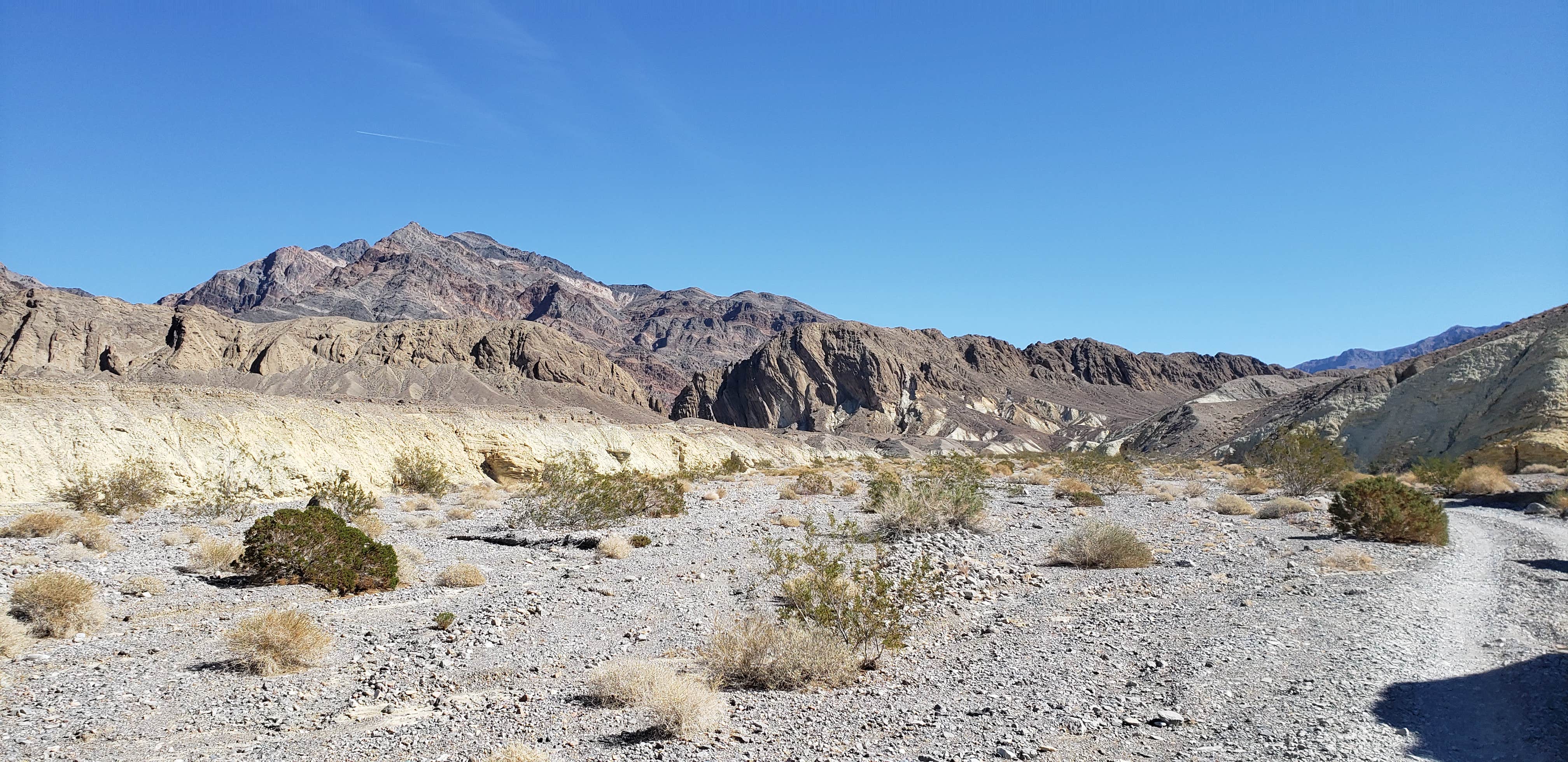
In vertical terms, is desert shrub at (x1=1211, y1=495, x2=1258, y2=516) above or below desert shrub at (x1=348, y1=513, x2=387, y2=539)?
above

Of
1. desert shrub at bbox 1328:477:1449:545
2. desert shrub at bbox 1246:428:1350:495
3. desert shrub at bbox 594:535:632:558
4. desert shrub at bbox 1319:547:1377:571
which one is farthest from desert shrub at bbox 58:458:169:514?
desert shrub at bbox 1246:428:1350:495

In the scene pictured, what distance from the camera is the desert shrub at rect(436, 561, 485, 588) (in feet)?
41.0

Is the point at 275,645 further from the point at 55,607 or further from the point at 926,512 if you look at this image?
the point at 926,512

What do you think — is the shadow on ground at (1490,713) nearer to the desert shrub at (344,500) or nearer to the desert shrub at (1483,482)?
the desert shrub at (344,500)

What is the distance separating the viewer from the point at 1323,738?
5547 millimetres

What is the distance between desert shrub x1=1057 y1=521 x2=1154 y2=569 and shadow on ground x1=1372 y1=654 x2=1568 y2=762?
6.05 metres

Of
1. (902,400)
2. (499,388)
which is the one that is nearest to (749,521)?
(499,388)

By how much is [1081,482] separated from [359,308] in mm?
184775

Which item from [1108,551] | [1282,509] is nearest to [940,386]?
[1282,509]

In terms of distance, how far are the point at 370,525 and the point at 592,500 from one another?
5.04 metres

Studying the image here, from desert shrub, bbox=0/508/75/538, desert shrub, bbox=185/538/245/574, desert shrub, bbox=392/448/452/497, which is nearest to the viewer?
desert shrub, bbox=185/538/245/574

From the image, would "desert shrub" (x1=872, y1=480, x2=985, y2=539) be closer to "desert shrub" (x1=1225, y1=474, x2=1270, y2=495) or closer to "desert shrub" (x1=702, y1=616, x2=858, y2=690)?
"desert shrub" (x1=702, y1=616, x2=858, y2=690)

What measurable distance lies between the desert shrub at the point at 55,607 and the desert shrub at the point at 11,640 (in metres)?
0.42

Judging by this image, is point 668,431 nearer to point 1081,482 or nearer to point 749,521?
point 1081,482
